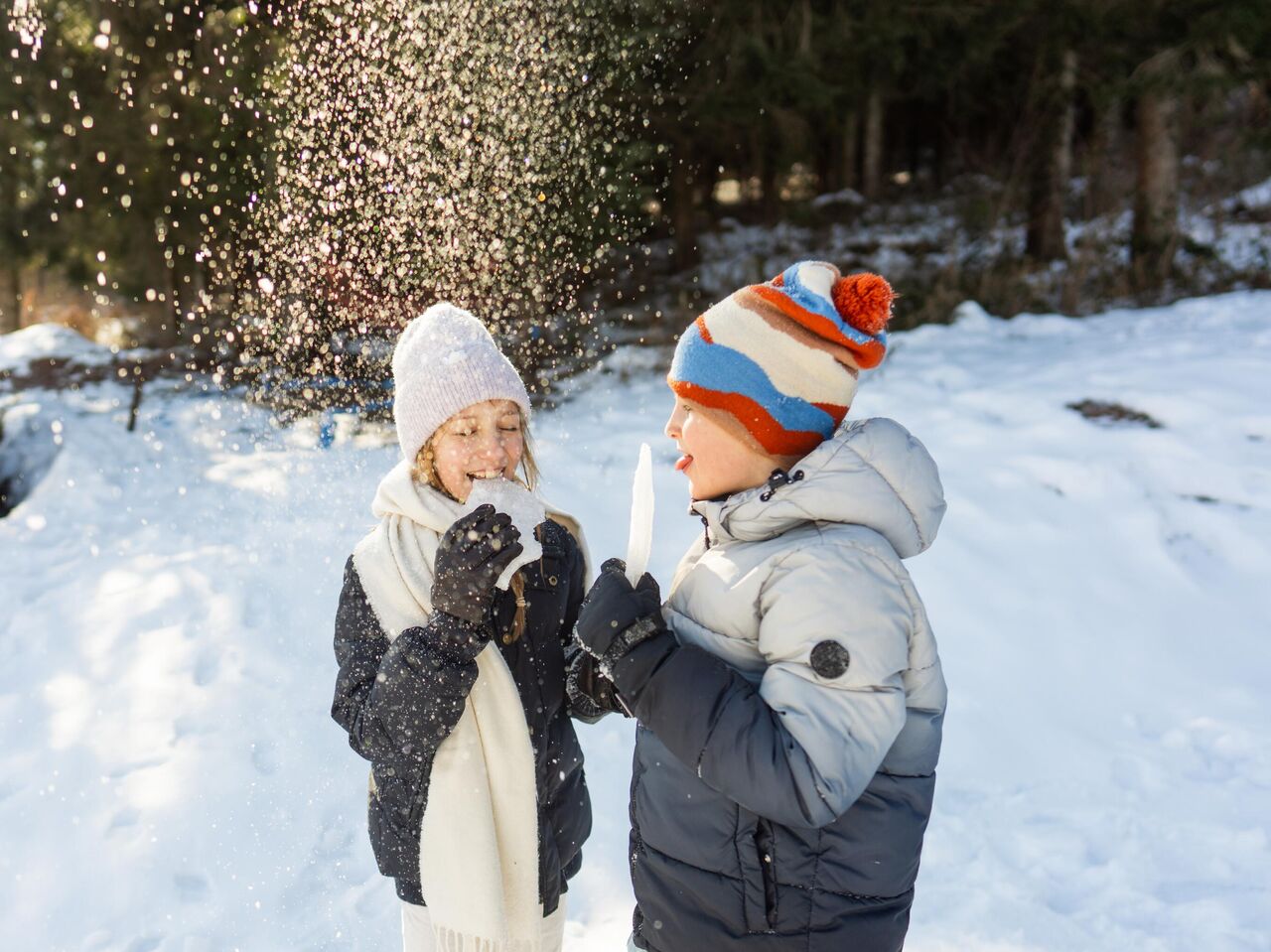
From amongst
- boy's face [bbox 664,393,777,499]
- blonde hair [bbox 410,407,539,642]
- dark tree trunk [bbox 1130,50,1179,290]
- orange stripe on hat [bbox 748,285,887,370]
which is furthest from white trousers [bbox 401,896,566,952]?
dark tree trunk [bbox 1130,50,1179,290]

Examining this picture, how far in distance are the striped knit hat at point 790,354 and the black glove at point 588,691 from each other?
58 centimetres

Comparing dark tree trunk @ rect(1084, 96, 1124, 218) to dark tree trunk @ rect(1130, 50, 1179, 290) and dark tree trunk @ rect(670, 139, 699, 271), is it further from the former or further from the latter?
dark tree trunk @ rect(670, 139, 699, 271)

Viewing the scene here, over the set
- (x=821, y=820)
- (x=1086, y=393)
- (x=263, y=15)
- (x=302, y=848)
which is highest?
(x=263, y=15)

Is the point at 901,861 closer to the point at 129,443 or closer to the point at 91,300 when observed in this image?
the point at 129,443

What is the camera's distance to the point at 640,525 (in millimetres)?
1770

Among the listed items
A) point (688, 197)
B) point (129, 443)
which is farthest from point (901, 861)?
point (688, 197)

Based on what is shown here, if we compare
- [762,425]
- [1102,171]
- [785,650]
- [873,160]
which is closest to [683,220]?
[1102,171]

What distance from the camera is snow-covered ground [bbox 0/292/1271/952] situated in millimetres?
3125

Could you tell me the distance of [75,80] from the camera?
9938mm

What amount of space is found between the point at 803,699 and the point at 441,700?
2.25ft

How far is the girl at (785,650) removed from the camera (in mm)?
1425

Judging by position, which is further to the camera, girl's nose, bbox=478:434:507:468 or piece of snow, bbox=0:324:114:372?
piece of snow, bbox=0:324:114:372

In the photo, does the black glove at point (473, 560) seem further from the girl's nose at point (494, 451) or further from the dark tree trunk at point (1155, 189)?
the dark tree trunk at point (1155, 189)

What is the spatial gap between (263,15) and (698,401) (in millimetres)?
8433
